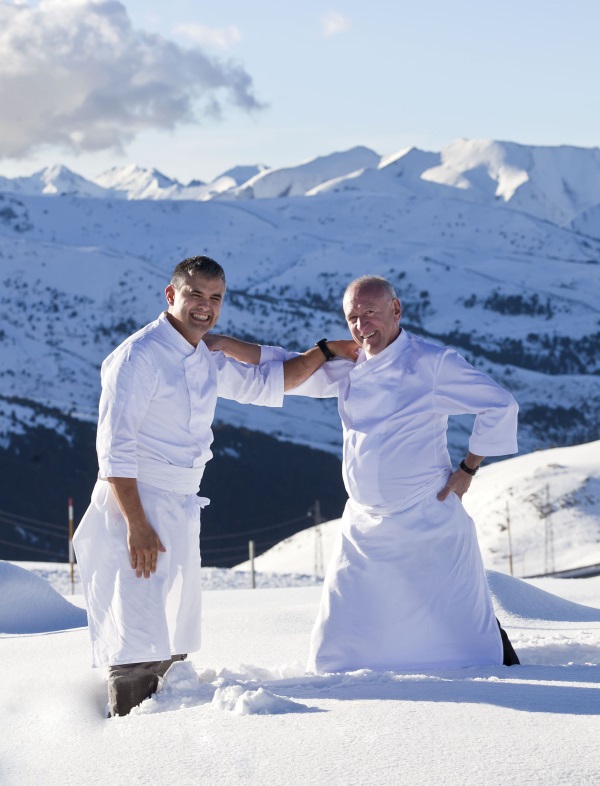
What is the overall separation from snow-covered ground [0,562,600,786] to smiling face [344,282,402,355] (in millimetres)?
1350

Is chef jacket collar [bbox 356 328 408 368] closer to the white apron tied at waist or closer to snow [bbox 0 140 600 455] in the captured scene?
the white apron tied at waist

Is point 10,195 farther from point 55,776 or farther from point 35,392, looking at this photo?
point 55,776

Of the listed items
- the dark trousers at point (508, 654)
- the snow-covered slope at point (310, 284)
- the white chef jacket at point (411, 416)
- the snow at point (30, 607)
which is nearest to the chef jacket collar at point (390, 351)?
the white chef jacket at point (411, 416)

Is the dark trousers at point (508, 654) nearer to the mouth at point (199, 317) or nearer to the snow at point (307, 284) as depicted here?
the mouth at point (199, 317)

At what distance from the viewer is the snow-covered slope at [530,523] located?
21.6 metres

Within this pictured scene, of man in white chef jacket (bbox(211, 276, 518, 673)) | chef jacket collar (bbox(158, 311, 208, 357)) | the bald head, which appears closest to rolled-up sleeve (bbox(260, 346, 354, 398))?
man in white chef jacket (bbox(211, 276, 518, 673))

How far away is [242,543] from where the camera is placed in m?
33.0

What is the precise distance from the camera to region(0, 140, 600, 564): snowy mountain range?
62.1 metres

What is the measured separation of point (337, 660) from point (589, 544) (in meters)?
18.0

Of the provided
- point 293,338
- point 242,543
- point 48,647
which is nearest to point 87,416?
point 242,543

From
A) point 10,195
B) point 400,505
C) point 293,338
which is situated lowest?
point 400,505

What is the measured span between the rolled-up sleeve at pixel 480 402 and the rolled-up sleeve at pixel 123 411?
1.21m

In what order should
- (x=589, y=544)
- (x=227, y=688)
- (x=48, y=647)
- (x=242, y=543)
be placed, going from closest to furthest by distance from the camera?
(x=227, y=688) < (x=48, y=647) < (x=589, y=544) < (x=242, y=543)

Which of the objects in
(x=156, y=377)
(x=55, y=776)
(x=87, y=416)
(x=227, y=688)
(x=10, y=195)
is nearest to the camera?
(x=55, y=776)
